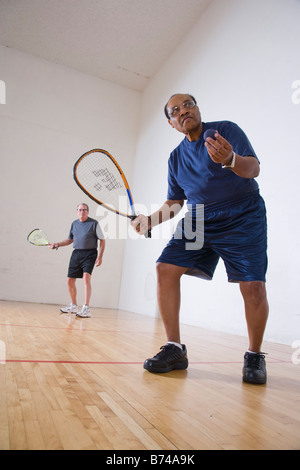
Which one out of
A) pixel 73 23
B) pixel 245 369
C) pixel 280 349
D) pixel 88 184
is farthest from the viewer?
pixel 73 23

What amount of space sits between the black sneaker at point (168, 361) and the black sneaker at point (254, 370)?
0.82 feet

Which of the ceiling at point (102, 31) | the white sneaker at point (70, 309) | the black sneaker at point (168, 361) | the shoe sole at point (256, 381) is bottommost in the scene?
the white sneaker at point (70, 309)

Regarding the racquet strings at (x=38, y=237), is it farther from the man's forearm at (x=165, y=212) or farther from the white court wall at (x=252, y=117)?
the man's forearm at (x=165, y=212)

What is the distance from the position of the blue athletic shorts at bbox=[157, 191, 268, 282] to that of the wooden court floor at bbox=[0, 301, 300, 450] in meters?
0.43

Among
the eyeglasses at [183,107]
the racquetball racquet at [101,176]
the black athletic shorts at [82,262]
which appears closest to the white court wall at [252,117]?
the black athletic shorts at [82,262]

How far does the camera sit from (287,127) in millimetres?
3174

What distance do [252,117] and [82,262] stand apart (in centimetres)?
234

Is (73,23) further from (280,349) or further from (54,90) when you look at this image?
(280,349)

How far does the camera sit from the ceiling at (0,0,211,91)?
16.5 ft

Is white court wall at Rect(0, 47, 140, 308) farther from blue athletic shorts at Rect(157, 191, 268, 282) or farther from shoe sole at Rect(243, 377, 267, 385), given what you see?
shoe sole at Rect(243, 377, 267, 385)

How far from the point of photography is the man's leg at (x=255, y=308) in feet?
4.61

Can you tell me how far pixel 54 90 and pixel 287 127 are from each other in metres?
4.28

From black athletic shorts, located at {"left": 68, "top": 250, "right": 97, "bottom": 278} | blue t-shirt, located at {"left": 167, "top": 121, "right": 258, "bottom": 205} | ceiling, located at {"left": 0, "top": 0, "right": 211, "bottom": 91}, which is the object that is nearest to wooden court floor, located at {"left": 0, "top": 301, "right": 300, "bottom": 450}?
blue t-shirt, located at {"left": 167, "top": 121, "right": 258, "bottom": 205}
